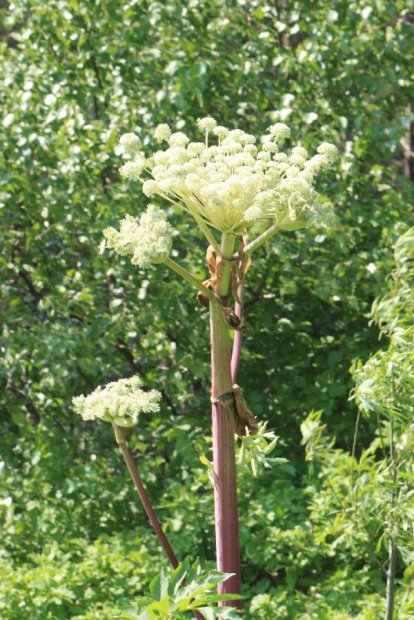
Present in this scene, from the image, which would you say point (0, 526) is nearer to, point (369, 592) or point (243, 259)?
point (369, 592)

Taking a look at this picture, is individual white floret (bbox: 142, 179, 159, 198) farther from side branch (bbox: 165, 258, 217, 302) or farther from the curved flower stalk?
the curved flower stalk

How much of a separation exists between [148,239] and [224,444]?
357mm

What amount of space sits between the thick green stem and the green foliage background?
2699 millimetres

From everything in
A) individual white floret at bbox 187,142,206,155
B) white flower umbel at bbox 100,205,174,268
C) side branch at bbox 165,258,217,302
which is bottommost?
side branch at bbox 165,258,217,302

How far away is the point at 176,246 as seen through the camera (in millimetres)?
4949

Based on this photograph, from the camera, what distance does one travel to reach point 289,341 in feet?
16.9

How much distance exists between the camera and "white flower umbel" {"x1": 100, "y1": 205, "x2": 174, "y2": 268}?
5.31 feet

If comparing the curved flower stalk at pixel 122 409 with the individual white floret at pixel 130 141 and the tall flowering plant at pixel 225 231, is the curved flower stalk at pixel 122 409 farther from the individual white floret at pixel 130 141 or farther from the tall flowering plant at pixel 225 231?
the individual white floret at pixel 130 141

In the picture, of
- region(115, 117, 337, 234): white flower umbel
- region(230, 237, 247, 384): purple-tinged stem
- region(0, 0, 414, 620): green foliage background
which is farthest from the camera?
region(0, 0, 414, 620): green foliage background

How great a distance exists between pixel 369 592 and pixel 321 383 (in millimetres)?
1294

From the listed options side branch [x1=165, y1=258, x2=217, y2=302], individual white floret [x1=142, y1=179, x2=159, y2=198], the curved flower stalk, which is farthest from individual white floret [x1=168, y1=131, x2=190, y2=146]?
the curved flower stalk

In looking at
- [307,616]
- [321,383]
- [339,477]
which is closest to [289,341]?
[321,383]

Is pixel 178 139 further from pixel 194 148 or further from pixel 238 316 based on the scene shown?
pixel 238 316

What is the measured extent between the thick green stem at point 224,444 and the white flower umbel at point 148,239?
0.36 feet
